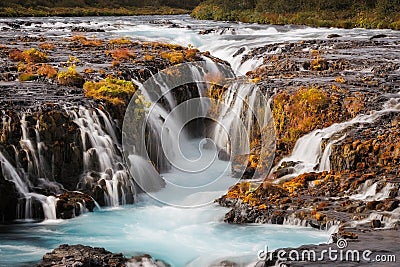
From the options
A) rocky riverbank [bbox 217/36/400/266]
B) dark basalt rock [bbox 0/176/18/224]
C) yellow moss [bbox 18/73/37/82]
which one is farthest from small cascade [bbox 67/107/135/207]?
yellow moss [bbox 18/73/37/82]

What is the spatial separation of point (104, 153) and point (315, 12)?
55.0 meters

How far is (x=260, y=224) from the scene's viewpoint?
19922 millimetres

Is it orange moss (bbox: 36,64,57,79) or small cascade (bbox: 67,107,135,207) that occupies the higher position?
orange moss (bbox: 36,64,57,79)

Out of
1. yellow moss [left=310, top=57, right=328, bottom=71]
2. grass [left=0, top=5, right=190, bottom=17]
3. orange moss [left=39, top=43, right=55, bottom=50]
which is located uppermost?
grass [left=0, top=5, right=190, bottom=17]

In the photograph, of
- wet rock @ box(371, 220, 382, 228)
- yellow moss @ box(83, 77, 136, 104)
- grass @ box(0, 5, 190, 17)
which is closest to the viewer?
wet rock @ box(371, 220, 382, 228)

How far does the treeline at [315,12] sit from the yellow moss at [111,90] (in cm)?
3914

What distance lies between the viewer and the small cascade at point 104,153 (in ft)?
76.5

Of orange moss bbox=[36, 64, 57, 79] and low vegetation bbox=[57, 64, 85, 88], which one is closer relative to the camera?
low vegetation bbox=[57, 64, 85, 88]

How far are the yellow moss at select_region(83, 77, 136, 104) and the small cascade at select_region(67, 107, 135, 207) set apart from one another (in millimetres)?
1723

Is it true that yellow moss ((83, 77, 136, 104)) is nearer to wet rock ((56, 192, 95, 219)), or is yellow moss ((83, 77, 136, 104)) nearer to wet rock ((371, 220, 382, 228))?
wet rock ((56, 192, 95, 219))

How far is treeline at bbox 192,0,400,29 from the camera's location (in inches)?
2594

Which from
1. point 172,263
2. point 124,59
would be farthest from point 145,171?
point 124,59

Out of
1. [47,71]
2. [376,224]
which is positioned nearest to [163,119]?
[47,71]

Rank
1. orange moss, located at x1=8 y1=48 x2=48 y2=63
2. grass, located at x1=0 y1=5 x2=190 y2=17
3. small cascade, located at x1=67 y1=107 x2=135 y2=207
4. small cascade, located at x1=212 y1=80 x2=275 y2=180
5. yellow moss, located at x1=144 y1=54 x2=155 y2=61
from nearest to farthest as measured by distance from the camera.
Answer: small cascade, located at x1=67 y1=107 x2=135 y2=207 < small cascade, located at x1=212 y1=80 x2=275 y2=180 < orange moss, located at x1=8 y1=48 x2=48 y2=63 < yellow moss, located at x1=144 y1=54 x2=155 y2=61 < grass, located at x1=0 y1=5 x2=190 y2=17
